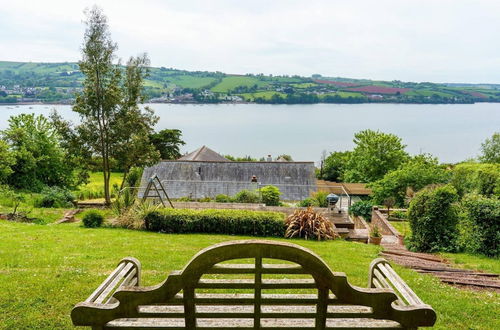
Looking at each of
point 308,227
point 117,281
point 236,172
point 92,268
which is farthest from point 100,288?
point 236,172

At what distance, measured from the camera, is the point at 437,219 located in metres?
12.1

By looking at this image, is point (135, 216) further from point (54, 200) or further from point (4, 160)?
point (4, 160)

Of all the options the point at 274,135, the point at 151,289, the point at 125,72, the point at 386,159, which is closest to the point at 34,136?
the point at 125,72

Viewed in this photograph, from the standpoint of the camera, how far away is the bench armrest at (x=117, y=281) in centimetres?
353

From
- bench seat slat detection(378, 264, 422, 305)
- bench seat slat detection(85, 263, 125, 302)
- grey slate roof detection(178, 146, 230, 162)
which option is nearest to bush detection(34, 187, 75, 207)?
grey slate roof detection(178, 146, 230, 162)

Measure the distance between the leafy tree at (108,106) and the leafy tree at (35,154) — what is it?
592 centimetres

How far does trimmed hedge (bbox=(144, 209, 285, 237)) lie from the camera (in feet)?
42.3

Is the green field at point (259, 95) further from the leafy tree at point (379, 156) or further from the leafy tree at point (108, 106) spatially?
the leafy tree at point (108, 106)

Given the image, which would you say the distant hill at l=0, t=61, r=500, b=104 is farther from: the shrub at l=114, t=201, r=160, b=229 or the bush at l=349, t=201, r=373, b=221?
the shrub at l=114, t=201, r=160, b=229

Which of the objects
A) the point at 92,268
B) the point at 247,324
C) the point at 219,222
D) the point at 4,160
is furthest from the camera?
the point at 4,160

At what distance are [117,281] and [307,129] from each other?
5222 inches

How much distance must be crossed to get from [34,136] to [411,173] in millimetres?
27536

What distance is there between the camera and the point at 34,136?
85.9ft

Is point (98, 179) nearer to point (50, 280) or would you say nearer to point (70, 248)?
point (70, 248)
